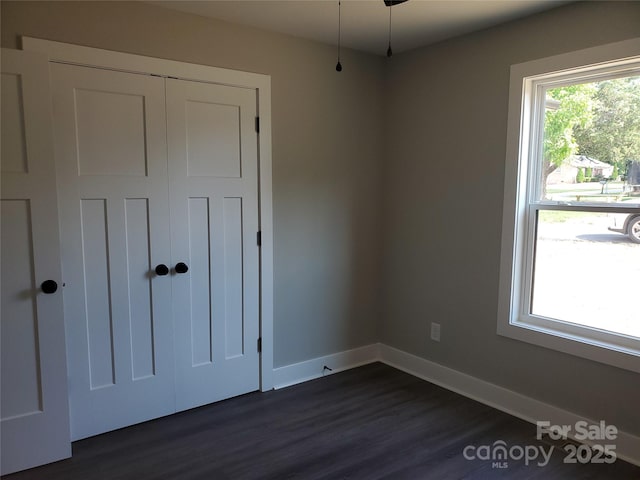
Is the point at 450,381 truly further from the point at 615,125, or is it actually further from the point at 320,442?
the point at 615,125

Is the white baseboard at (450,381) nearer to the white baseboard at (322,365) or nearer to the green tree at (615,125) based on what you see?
the white baseboard at (322,365)

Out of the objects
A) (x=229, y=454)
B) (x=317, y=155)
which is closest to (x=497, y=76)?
(x=317, y=155)

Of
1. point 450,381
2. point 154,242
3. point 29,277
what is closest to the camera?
point 29,277

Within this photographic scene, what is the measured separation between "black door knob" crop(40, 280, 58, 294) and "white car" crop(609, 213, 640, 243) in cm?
303

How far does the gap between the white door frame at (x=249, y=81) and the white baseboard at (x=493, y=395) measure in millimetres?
1124

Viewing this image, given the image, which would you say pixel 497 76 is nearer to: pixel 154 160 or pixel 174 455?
pixel 154 160

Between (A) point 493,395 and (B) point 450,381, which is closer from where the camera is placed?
(A) point 493,395

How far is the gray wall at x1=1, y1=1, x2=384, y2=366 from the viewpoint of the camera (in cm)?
276

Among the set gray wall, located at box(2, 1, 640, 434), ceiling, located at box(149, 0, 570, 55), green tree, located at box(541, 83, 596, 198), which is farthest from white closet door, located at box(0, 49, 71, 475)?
green tree, located at box(541, 83, 596, 198)

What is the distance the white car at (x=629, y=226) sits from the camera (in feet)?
7.82

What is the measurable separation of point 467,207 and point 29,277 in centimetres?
266

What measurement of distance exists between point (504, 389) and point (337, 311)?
1.31 metres

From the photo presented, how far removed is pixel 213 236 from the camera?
9.46 ft

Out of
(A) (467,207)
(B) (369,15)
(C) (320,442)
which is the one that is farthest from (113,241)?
(A) (467,207)
